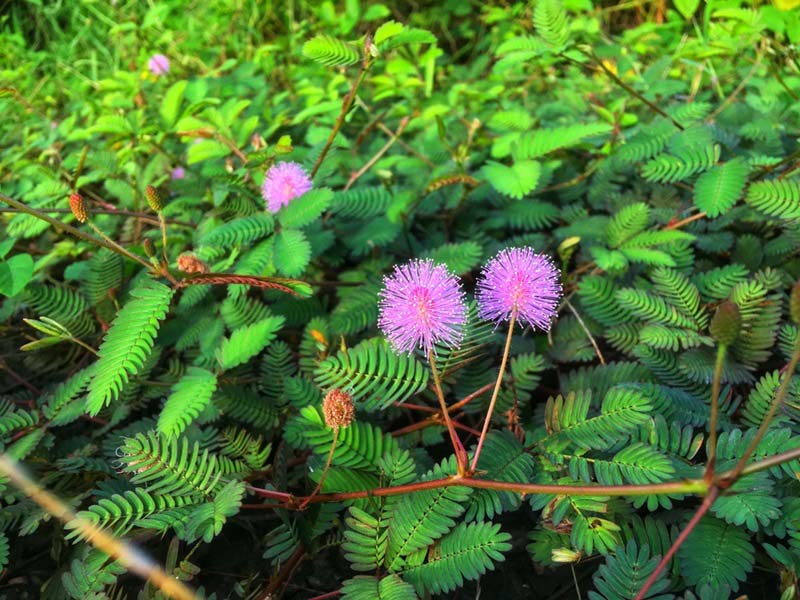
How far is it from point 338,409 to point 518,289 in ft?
1.32

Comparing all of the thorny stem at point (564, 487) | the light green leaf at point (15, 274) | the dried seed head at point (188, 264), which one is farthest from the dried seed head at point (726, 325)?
the light green leaf at point (15, 274)

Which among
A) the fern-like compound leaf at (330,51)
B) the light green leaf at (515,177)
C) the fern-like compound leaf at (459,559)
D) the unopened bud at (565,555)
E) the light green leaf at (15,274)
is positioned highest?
the fern-like compound leaf at (330,51)

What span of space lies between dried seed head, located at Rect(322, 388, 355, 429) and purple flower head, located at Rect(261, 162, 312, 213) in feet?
2.31

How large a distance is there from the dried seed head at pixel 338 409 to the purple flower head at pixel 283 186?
2.31ft

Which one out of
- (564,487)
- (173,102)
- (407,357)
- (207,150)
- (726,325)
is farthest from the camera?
(173,102)

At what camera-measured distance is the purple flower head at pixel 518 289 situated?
1.13m

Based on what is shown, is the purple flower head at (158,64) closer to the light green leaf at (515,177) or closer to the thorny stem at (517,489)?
the light green leaf at (515,177)

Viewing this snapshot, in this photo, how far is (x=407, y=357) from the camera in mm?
1299

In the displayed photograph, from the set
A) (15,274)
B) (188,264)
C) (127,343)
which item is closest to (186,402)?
(127,343)

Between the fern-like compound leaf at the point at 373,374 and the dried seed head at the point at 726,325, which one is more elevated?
the dried seed head at the point at 726,325

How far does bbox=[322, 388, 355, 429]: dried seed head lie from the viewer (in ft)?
3.61

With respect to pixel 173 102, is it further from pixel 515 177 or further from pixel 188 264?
pixel 515 177

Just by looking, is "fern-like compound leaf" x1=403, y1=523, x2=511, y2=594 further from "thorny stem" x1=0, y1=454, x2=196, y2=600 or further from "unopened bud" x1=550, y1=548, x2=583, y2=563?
"thorny stem" x1=0, y1=454, x2=196, y2=600

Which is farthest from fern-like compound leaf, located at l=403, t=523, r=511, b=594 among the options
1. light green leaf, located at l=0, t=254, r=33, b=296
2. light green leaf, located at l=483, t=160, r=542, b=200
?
light green leaf, located at l=0, t=254, r=33, b=296
